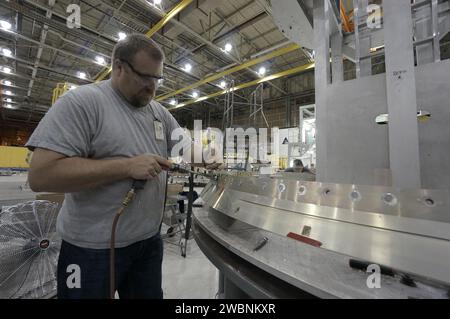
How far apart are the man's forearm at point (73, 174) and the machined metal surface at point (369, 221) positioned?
456 millimetres

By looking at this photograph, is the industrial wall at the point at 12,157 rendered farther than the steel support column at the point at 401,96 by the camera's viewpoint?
Yes

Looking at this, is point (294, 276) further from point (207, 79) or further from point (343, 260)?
point (207, 79)

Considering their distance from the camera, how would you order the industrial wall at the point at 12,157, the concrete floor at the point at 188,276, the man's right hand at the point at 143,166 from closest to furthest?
the man's right hand at the point at 143,166 < the concrete floor at the point at 188,276 < the industrial wall at the point at 12,157

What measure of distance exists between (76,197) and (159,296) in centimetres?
61

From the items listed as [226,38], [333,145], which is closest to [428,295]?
[333,145]

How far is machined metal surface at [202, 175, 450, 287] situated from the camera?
0.43m

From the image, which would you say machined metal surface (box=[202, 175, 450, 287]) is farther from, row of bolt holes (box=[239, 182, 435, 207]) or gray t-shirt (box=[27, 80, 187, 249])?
gray t-shirt (box=[27, 80, 187, 249])

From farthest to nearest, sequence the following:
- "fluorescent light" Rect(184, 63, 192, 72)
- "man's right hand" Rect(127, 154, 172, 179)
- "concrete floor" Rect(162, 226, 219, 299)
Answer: "fluorescent light" Rect(184, 63, 192, 72) → "concrete floor" Rect(162, 226, 219, 299) → "man's right hand" Rect(127, 154, 172, 179)

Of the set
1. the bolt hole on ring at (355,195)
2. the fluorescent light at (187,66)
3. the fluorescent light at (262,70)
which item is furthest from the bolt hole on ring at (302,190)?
the fluorescent light at (187,66)

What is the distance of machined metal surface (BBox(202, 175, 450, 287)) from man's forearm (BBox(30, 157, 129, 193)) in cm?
46

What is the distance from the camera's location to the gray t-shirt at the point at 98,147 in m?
0.63

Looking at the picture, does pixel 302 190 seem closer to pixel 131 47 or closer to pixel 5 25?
pixel 131 47

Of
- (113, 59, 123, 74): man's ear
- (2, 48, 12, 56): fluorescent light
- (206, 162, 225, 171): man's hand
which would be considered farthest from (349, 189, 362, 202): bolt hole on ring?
Answer: (2, 48, 12, 56): fluorescent light

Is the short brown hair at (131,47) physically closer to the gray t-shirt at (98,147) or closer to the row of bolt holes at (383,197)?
the gray t-shirt at (98,147)
